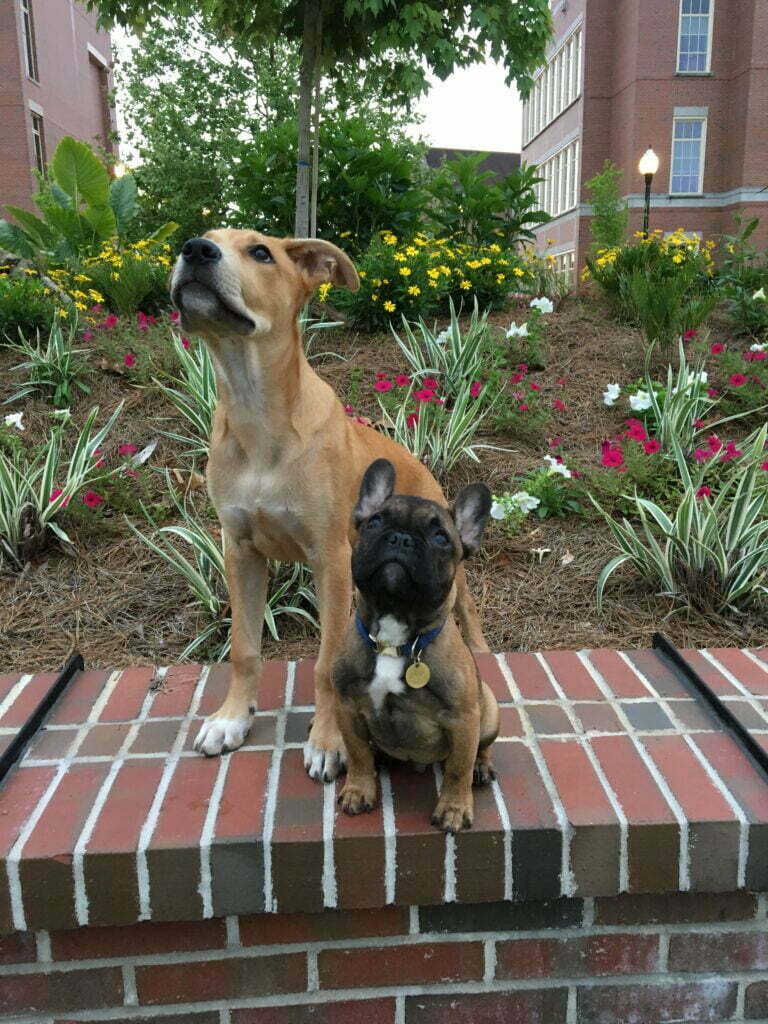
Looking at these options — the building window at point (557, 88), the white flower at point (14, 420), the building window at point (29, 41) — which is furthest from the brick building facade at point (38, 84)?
the white flower at point (14, 420)

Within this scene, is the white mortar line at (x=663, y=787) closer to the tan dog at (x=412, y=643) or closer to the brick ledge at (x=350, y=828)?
the brick ledge at (x=350, y=828)

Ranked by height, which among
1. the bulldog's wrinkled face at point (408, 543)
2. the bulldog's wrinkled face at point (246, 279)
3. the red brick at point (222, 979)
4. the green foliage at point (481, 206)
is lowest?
the red brick at point (222, 979)

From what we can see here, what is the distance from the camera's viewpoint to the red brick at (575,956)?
1882 millimetres

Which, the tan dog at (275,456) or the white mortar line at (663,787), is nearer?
the white mortar line at (663,787)

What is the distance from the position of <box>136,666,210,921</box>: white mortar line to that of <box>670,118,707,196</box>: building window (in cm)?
3020

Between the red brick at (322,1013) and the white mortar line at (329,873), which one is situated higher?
the white mortar line at (329,873)

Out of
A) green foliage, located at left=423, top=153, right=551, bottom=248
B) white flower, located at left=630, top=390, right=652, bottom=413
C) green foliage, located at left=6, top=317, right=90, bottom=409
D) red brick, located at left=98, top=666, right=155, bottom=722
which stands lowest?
red brick, located at left=98, top=666, right=155, bottom=722

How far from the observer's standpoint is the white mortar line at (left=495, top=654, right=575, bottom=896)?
5.88 feet

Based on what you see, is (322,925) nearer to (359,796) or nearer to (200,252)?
(359,796)

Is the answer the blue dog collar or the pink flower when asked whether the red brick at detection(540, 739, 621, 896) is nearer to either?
the blue dog collar

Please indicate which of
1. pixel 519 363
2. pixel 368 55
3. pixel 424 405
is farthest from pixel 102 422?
pixel 368 55

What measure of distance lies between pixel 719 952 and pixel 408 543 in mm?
1326

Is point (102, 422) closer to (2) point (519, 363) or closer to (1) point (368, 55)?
(2) point (519, 363)

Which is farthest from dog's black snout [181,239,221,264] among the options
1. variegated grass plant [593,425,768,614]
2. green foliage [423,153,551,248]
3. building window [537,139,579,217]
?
building window [537,139,579,217]
